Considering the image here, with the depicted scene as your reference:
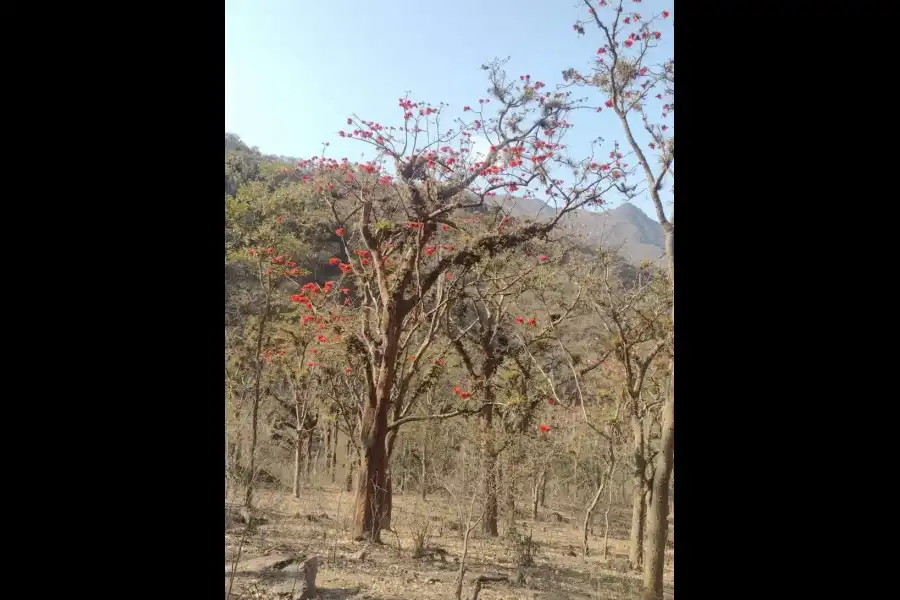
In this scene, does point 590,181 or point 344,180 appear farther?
point 344,180

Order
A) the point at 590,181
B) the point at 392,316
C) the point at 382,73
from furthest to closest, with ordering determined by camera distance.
Result: the point at 392,316, the point at 590,181, the point at 382,73

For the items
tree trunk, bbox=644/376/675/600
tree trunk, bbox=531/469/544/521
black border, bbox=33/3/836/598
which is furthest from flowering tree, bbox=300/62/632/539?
black border, bbox=33/3/836/598

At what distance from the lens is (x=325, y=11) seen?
95.5 inches

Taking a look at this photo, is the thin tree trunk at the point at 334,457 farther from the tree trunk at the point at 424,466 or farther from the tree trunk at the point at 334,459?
the tree trunk at the point at 424,466

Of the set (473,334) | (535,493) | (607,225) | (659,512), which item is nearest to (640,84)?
(607,225)

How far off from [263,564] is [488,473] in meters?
→ 1.12

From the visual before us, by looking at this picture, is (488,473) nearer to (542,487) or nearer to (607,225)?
(542,487)

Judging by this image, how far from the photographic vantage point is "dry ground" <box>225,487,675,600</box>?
2.61 m

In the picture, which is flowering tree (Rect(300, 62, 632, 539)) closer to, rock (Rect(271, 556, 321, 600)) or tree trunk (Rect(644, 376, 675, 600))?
rock (Rect(271, 556, 321, 600))
